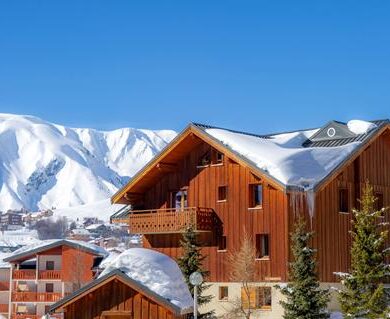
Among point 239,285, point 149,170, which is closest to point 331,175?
point 239,285

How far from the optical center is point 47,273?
241 feet

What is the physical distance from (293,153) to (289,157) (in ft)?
3.22

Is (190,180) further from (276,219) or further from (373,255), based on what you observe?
(373,255)

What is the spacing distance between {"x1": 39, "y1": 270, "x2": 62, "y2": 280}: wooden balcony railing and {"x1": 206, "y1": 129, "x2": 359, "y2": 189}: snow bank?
34.8 meters

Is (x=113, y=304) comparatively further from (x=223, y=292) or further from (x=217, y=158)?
(x=217, y=158)

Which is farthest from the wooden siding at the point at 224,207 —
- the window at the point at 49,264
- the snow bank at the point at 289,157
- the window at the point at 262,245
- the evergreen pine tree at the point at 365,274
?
the window at the point at 49,264

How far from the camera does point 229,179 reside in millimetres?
41812

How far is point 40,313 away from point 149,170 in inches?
1366

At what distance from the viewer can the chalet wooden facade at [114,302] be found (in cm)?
2525

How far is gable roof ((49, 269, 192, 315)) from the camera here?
24578 millimetres

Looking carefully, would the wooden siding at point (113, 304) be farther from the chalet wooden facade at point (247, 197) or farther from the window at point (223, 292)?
the window at point (223, 292)

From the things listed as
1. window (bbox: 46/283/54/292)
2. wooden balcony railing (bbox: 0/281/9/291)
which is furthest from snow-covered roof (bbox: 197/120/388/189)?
wooden balcony railing (bbox: 0/281/9/291)

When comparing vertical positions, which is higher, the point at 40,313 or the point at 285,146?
the point at 285,146

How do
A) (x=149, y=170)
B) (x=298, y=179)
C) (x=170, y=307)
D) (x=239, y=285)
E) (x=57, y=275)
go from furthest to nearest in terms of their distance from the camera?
(x=57, y=275) → (x=149, y=170) → (x=239, y=285) → (x=298, y=179) → (x=170, y=307)
